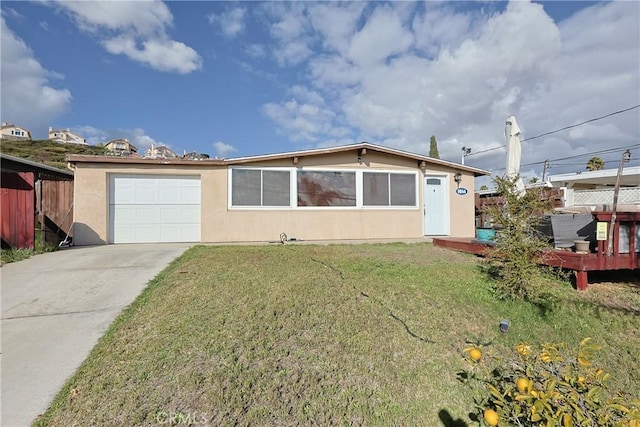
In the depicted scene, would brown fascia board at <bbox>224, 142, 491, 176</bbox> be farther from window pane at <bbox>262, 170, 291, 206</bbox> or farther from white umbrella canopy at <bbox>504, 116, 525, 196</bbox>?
white umbrella canopy at <bbox>504, 116, 525, 196</bbox>

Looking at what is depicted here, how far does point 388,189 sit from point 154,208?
742cm

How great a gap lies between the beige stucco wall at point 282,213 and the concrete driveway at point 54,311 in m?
1.96

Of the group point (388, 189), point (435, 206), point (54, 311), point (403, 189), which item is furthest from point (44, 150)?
point (435, 206)

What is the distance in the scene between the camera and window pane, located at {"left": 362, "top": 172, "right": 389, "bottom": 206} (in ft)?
33.7

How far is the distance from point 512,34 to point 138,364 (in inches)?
603

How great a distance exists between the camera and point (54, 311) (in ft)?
12.7

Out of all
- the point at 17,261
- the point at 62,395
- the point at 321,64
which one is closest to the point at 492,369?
the point at 62,395

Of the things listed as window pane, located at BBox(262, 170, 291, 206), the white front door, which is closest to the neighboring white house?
the white front door

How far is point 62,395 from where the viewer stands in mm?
2287

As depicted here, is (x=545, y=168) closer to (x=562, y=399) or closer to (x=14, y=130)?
(x=562, y=399)

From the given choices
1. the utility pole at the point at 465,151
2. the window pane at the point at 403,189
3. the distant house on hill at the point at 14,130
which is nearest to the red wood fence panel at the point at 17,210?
the window pane at the point at 403,189

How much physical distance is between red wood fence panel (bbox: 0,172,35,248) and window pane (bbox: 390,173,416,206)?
9846 mm

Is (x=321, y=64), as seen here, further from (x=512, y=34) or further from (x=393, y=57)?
(x=512, y=34)

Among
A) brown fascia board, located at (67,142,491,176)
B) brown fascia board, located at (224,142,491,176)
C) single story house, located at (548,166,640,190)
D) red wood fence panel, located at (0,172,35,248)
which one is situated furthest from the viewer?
single story house, located at (548,166,640,190)
